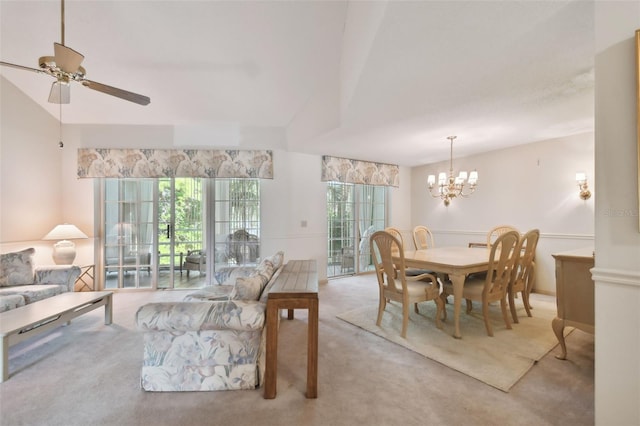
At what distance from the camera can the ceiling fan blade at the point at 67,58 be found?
1771 millimetres

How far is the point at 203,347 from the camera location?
1.83 meters

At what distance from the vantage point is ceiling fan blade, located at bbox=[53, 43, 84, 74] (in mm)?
1771

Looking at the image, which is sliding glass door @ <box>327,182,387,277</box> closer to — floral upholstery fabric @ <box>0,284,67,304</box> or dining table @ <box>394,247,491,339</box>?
dining table @ <box>394,247,491,339</box>

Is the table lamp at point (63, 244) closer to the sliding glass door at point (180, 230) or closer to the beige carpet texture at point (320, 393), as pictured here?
the sliding glass door at point (180, 230)

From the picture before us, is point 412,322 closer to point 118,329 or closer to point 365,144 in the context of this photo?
point 365,144

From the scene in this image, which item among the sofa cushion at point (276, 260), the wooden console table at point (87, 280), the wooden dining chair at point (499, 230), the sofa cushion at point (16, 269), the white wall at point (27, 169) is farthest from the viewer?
the wooden console table at point (87, 280)

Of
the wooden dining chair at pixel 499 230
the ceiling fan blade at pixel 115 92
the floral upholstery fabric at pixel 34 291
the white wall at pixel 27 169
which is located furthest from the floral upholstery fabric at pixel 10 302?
the wooden dining chair at pixel 499 230

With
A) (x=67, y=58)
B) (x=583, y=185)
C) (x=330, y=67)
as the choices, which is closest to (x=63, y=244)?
(x=67, y=58)

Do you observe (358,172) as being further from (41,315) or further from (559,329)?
(41,315)

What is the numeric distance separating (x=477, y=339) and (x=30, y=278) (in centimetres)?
489

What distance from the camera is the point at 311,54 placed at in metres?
3.07

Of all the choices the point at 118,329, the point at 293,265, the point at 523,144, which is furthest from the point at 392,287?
the point at 523,144

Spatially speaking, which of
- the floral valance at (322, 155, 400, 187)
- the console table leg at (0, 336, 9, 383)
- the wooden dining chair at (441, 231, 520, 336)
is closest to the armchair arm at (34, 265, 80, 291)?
the console table leg at (0, 336, 9, 383)

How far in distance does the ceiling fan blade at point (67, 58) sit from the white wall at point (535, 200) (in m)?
5.50
